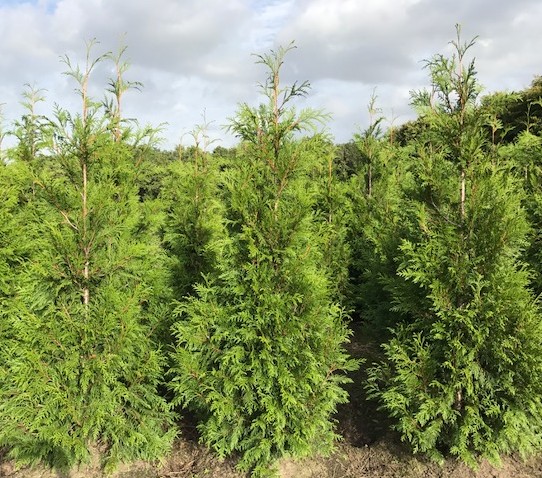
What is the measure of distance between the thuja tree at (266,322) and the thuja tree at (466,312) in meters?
1.08

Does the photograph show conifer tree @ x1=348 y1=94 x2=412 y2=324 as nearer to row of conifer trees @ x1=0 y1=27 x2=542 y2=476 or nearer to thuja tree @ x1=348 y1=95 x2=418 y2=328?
thuja tree @ x1=348 y1=95 x2=418 y2=328

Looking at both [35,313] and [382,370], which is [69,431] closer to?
[35,313]

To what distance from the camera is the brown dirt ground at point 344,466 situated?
17.2 ft

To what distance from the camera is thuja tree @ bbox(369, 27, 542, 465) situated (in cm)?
491

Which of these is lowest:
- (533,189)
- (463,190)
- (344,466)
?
(344,466)

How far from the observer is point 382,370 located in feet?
18.2

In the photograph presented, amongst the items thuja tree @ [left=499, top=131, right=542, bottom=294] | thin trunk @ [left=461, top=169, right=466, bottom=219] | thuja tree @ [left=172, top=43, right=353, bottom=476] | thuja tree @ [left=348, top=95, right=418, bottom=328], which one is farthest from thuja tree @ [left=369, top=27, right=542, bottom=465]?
thuja tree @ [left=348, top=95, right=418, bottom=328]

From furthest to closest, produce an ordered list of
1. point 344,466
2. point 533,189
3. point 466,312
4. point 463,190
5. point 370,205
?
point 370,205 < point 533,189 < point 344,466 < point 463,190 < point 466,312

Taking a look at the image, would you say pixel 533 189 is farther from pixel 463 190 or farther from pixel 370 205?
pixel 370 205

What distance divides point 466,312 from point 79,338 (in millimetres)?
4780

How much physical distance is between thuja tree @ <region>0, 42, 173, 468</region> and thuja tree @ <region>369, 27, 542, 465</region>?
131 inches

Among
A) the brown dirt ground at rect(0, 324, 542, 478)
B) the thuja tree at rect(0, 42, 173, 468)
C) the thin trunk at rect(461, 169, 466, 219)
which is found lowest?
the brown dirt ground at rect(0, 324, 542, 478)

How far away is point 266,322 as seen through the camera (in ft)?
16.9

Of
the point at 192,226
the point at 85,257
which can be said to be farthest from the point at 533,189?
the point at 85,257
